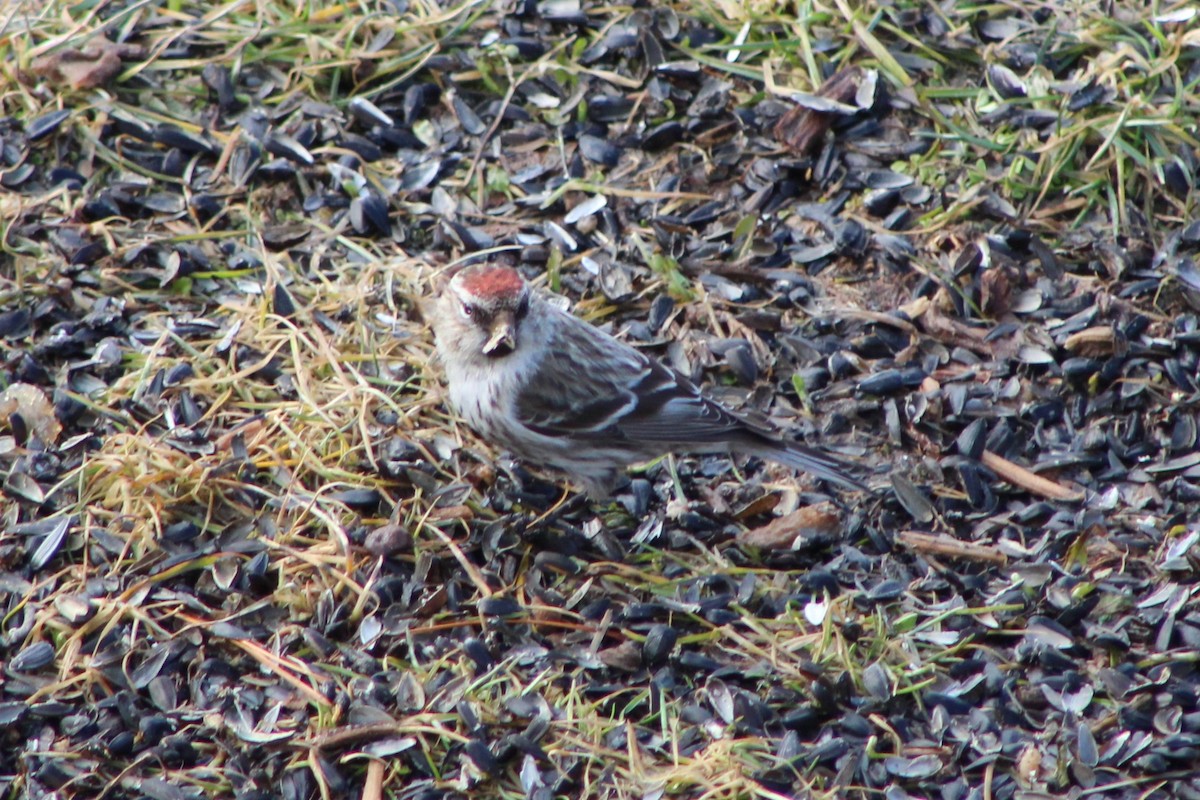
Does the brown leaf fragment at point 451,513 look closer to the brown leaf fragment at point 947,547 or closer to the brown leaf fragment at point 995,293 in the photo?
the brown leaf fragment at point 947,547

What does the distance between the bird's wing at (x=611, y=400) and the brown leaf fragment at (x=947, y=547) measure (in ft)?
2.02

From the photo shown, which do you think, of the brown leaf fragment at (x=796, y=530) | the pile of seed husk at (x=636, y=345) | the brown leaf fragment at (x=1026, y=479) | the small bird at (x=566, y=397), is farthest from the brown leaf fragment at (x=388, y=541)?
the brown leaf fragment at (x=1026, y=479)

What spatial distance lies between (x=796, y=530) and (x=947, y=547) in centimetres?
46

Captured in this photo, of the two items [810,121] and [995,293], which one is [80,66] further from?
[995,293]

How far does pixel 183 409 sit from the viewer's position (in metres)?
4.79

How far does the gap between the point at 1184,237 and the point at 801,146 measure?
141 centimetres

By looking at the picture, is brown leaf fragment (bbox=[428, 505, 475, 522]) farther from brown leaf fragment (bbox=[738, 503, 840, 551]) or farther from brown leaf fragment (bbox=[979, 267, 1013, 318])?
brown leaf fragment (bbox=[979, 267, 1013, 318])

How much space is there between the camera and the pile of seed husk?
3.90m

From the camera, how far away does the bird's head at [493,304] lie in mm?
4504

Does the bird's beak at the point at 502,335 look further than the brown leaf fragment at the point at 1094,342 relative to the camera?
No

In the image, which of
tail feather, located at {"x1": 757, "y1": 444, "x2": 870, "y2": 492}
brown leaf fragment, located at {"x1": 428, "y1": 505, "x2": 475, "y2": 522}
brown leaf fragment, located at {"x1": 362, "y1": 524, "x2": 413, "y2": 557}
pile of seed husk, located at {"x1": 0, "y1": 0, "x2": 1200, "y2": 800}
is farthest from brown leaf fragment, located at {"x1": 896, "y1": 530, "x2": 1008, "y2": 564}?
brown leaf fragment, located at {"x1": 362, "y1": 524, "x2": 413, "y2": 557}

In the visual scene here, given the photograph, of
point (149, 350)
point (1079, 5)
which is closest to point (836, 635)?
point (149, 350)

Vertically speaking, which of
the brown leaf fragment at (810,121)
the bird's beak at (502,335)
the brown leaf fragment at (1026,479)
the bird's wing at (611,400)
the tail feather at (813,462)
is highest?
the brown leaf fragment at (810,121)

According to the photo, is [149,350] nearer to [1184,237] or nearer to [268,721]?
[268,721]
